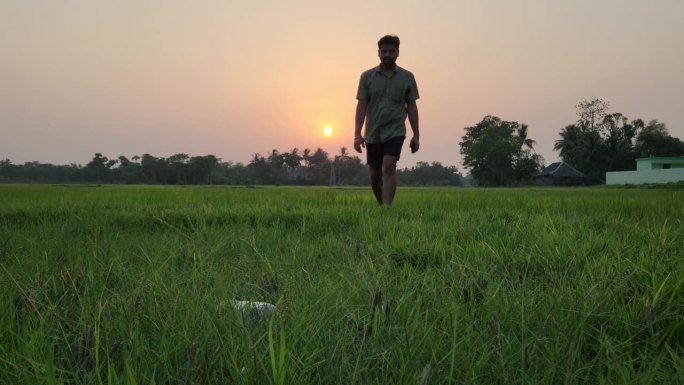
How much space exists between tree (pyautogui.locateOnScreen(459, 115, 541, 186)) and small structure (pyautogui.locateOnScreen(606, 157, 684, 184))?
1816 cm

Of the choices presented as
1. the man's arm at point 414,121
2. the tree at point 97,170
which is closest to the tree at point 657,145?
the man's arm at point 414,121

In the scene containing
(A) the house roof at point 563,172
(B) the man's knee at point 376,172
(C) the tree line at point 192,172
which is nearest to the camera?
(B) the man's knee at point 376,172

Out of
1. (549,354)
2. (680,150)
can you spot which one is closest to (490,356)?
(549,354)

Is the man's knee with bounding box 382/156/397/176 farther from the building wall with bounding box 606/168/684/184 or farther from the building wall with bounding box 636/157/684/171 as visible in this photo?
the building wall with bounding box 636/157/684/171

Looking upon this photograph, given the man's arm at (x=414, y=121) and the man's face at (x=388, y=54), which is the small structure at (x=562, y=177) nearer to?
the man's arm at (x=414, y=121)

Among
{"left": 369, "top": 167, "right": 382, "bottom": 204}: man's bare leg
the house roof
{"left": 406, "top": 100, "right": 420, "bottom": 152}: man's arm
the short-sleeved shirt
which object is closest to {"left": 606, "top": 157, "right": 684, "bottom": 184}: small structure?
the house roof

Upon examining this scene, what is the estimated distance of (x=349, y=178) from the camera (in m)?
111

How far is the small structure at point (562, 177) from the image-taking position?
209ft

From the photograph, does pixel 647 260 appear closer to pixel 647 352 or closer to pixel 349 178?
pixel 647 352

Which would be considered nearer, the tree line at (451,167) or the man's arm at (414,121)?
the man's arm at (414,121)

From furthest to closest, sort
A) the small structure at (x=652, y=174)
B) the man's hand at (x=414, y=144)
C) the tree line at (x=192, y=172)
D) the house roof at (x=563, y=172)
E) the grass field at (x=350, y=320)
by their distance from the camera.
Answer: the tree line at (x=192, y=172)
the house roof at (x=563, y=172)
the small structure at (x=652, y=174)
the man's hand at (x=414, y=144)
the grass field at (x=350, y=320)

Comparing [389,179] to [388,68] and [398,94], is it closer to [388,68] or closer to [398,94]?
[398,94]

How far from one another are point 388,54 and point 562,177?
222 feet

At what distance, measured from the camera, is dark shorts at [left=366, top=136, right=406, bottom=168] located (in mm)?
5812
